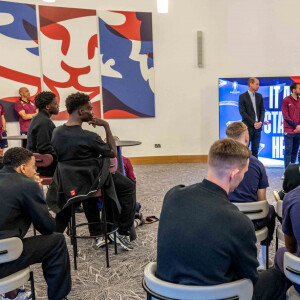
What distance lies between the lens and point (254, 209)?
228cm

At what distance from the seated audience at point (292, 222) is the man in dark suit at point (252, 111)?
5035mm

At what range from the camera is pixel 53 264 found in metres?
2.16

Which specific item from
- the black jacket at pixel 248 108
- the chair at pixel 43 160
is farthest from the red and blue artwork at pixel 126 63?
the chair at pixel 43 160

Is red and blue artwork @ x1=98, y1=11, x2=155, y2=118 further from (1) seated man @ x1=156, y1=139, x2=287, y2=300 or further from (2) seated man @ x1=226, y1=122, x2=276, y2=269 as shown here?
(1) seated man @ x1=156, y1=139, x2=287, y2=300

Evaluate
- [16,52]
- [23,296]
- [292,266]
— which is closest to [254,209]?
[292,266]

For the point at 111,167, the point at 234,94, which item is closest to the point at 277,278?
the point at 111,167

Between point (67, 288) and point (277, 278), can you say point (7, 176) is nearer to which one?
point (67, 288)

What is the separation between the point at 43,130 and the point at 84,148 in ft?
3.22

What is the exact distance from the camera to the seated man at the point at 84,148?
291 cm

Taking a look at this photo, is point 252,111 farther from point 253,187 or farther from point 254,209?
point 254,209

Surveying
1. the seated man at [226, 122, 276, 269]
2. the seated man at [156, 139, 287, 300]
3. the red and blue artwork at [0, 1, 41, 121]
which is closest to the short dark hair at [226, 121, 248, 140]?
the seated man at [226, 122, 276, 269]

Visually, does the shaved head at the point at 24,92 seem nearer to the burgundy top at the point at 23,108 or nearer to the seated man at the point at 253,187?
the burgundy top at the point at 23,108

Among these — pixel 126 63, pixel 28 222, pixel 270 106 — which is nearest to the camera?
pixel 28 222

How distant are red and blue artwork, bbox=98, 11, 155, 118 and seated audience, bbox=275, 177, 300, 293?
6.18m
